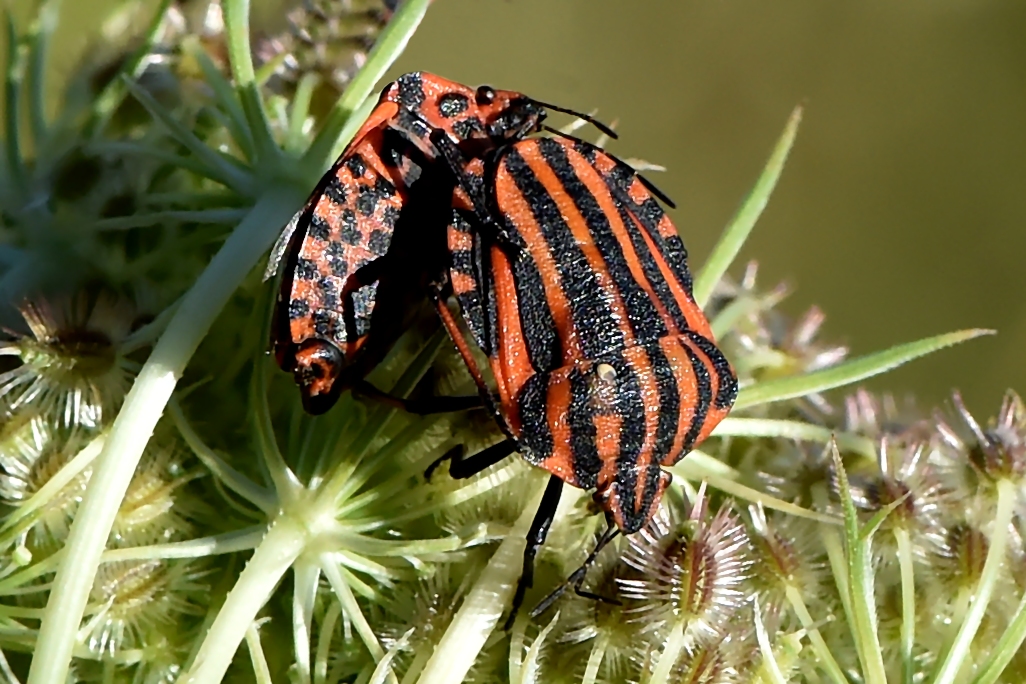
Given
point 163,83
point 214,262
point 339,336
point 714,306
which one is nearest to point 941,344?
point 714,306

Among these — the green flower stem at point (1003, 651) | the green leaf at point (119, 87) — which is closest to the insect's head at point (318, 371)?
the green leaf at point (119, 87)

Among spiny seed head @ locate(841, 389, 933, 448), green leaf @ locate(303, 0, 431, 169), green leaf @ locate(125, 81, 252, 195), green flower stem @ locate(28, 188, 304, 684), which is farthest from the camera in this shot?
spiny seed head @ locate(841, 389, 933, 448)

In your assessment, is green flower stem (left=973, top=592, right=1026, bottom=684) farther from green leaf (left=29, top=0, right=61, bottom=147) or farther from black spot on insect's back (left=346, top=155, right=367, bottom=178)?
green leaf (left=29, top=0, right=61, bottom=147)

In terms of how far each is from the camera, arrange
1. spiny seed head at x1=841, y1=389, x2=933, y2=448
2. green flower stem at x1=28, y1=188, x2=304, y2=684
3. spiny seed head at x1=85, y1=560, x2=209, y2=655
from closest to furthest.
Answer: green flower stem at x1=28, y1=188, x2=304, y2=684 → spiny seed head at x1=85, y1=560, x2=209, y2=655 → spiny seed head at x1=841, y1=389, x2=933, y2=448

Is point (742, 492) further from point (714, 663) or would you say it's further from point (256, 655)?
point (256, 655)

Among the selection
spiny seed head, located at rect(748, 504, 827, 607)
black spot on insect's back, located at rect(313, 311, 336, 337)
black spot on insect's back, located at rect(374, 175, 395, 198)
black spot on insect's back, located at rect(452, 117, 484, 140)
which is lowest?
spiny seed head, located at rect(748, 504, 827, 607)

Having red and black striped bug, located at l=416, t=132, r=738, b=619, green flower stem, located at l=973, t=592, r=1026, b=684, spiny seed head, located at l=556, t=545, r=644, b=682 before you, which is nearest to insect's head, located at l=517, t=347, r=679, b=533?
red and black striped bug, located at l=416, t=132, r=738, b=619

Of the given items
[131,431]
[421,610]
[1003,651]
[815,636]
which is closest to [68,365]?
[131,431]
